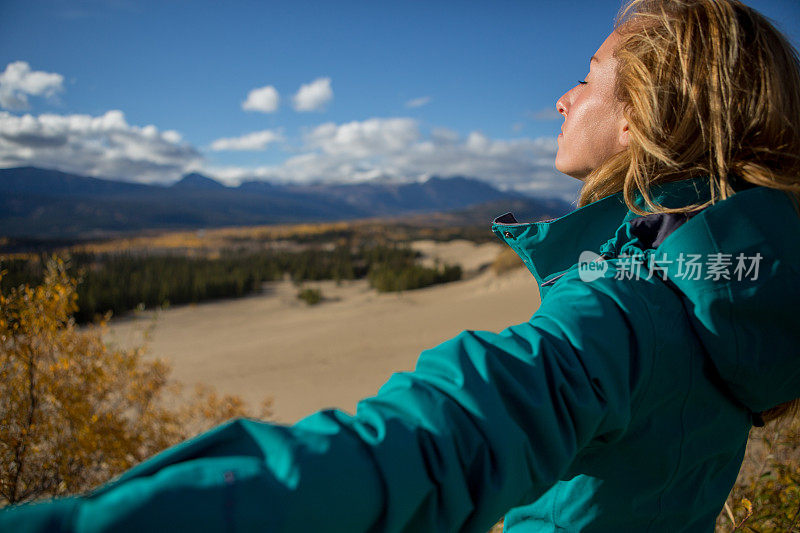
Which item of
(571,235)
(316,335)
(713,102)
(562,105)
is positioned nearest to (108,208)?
(316,335)

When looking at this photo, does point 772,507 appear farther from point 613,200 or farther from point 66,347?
point 66,347

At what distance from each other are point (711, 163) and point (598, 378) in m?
0.59

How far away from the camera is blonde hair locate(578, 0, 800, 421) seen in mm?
916

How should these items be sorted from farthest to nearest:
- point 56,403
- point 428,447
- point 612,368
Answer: point 56,403, point 612,368, point 428,447

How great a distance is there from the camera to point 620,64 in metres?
1.07

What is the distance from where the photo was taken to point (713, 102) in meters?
0.91

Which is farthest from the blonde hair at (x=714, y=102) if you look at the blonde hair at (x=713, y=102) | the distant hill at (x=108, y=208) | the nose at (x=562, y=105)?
the distant hill at (x=108, y=208)

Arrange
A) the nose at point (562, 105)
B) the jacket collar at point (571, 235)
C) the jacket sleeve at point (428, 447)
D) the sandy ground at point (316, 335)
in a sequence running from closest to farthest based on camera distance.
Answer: the jacket sleeve at point (428, 447)
the jacket collar at point (571, 235)
the nose at point (562, 105)
the sandy ground at point (316, 335)

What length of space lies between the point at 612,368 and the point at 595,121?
73 centimetres

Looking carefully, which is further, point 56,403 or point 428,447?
point 56,403

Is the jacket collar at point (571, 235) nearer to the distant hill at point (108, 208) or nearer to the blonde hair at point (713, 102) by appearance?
the blonde hair at point (713, 102)

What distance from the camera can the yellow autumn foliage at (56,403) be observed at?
125 inches

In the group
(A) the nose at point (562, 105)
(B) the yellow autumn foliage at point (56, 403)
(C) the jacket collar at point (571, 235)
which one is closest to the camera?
(C) the jacket collar at point (571, 235)

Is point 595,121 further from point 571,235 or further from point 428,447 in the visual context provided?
point 428,447
